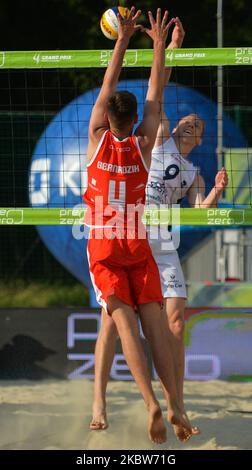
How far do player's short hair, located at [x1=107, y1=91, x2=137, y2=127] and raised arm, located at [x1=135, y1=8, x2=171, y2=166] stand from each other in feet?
0.44

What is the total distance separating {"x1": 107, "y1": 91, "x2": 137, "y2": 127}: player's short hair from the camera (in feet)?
15.8

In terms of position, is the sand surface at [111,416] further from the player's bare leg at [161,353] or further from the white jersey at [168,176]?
the white jersey at [168,176]

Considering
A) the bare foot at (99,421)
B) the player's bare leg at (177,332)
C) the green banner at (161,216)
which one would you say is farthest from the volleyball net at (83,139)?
the bare foot at (99,421)

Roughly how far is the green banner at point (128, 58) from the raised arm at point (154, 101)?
0.81 meters

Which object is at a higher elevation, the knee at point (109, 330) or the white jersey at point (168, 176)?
the white jersey at point (168, 176)

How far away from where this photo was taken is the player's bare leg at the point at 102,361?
17.5 feet

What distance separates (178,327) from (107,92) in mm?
1660

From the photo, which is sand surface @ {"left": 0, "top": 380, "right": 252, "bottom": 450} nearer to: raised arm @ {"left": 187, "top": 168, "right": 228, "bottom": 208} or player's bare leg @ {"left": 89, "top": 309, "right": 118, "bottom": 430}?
player's bare leg @ {"left": 89, "top": 309, "right": 118, "bottom": 430}

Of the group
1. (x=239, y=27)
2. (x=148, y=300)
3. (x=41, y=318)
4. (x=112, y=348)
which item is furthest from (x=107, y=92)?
(x=239, y=27)

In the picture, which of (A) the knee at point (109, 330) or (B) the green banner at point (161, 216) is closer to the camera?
(A) the knee at point (109, 330)

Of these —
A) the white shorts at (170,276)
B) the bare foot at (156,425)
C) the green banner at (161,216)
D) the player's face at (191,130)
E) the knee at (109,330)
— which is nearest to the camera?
the bare foot at (156,425)

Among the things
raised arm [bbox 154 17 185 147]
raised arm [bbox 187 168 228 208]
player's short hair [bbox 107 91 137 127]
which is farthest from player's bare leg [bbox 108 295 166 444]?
raised arm [bbox 154 17 185 147]

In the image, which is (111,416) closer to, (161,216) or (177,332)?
(177,332)

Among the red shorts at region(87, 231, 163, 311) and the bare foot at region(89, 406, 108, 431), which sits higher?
the red shorts at region(87, 231, 163, 311)
